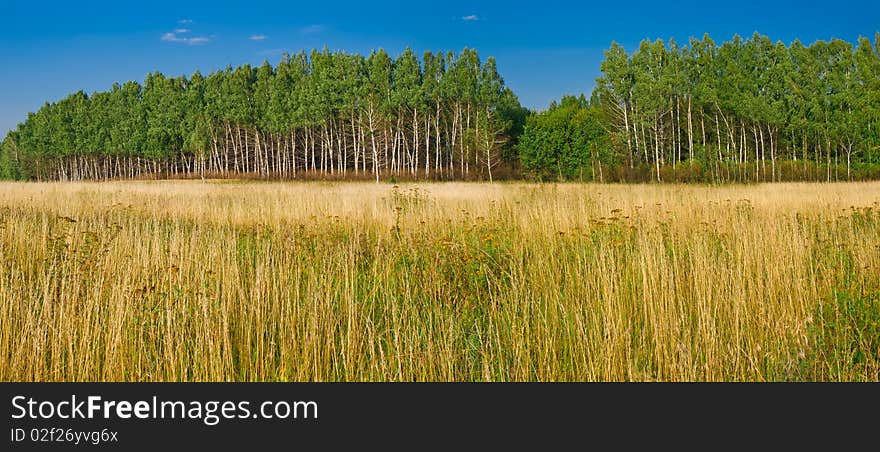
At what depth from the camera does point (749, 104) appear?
1398 inches

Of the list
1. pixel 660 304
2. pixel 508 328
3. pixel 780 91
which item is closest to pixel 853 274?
pixel 660 304

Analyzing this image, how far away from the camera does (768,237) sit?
5785 millimetres

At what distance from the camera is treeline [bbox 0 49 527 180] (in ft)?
146

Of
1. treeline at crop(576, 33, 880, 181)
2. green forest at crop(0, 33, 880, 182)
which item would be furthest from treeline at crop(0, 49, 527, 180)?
treeline at crop(576, 33, 880, 181)

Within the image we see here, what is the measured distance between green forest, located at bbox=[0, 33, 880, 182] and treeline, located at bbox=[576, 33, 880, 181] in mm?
109

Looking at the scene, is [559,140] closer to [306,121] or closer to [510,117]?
[510,117]

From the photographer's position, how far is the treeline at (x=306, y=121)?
1748 inches

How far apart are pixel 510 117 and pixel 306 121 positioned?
17.6 m

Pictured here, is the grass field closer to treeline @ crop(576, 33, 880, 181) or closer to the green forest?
the green forest

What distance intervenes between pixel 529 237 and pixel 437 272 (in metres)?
2.23

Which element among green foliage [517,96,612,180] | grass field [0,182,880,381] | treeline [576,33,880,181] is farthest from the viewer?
green foliage [517,96,612,180]

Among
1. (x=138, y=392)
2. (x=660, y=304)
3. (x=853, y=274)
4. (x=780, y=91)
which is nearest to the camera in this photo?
(x=138, y=392)

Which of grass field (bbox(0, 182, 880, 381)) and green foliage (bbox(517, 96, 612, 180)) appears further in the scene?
green foliage (bbox(517, 96, 612, 180))

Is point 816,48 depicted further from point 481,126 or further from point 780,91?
point 481,126
